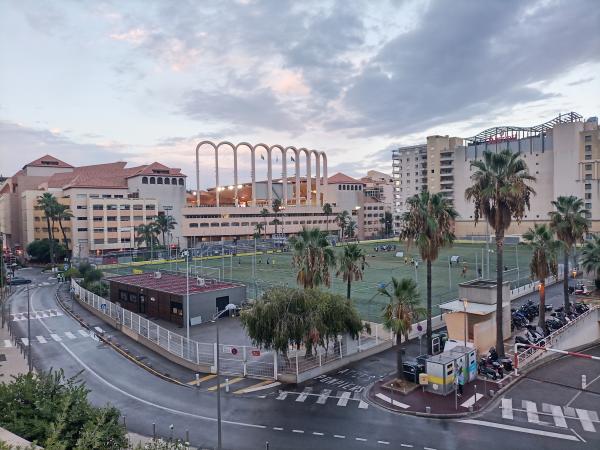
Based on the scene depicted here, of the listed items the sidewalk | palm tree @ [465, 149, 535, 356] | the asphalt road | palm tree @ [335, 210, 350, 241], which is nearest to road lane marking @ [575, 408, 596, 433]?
the asphalt road

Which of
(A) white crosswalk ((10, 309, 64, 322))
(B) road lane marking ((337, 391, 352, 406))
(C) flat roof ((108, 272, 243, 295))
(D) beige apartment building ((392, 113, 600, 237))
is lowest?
(A) white crosswalk ((10, 309, 64, 322))

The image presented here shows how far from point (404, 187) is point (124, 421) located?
15230 cm

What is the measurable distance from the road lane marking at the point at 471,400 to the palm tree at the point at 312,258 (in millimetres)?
12374

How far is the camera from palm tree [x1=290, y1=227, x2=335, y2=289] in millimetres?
32375

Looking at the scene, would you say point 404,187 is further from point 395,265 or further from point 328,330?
point 328,330

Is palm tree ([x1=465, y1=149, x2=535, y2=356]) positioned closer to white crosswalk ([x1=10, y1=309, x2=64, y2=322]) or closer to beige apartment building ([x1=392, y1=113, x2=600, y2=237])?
white crosswalk ([x1=10, y1=309, x2=64, y2=322])

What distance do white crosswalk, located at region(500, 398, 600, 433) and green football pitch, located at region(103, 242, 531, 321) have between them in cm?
1719

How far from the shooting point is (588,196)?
116 meters

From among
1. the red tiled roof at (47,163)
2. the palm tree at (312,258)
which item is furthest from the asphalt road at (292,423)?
the red tiled roof at (47,163)

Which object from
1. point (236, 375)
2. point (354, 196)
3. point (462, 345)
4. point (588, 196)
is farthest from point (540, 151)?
point (236, 375)

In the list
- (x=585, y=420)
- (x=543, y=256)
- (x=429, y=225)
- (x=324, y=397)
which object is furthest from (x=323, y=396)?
(x=543, y=256)

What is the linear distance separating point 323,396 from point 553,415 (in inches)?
476

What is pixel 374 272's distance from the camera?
2832 inches

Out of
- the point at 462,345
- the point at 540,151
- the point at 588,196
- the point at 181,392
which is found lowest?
the point at 181,392
